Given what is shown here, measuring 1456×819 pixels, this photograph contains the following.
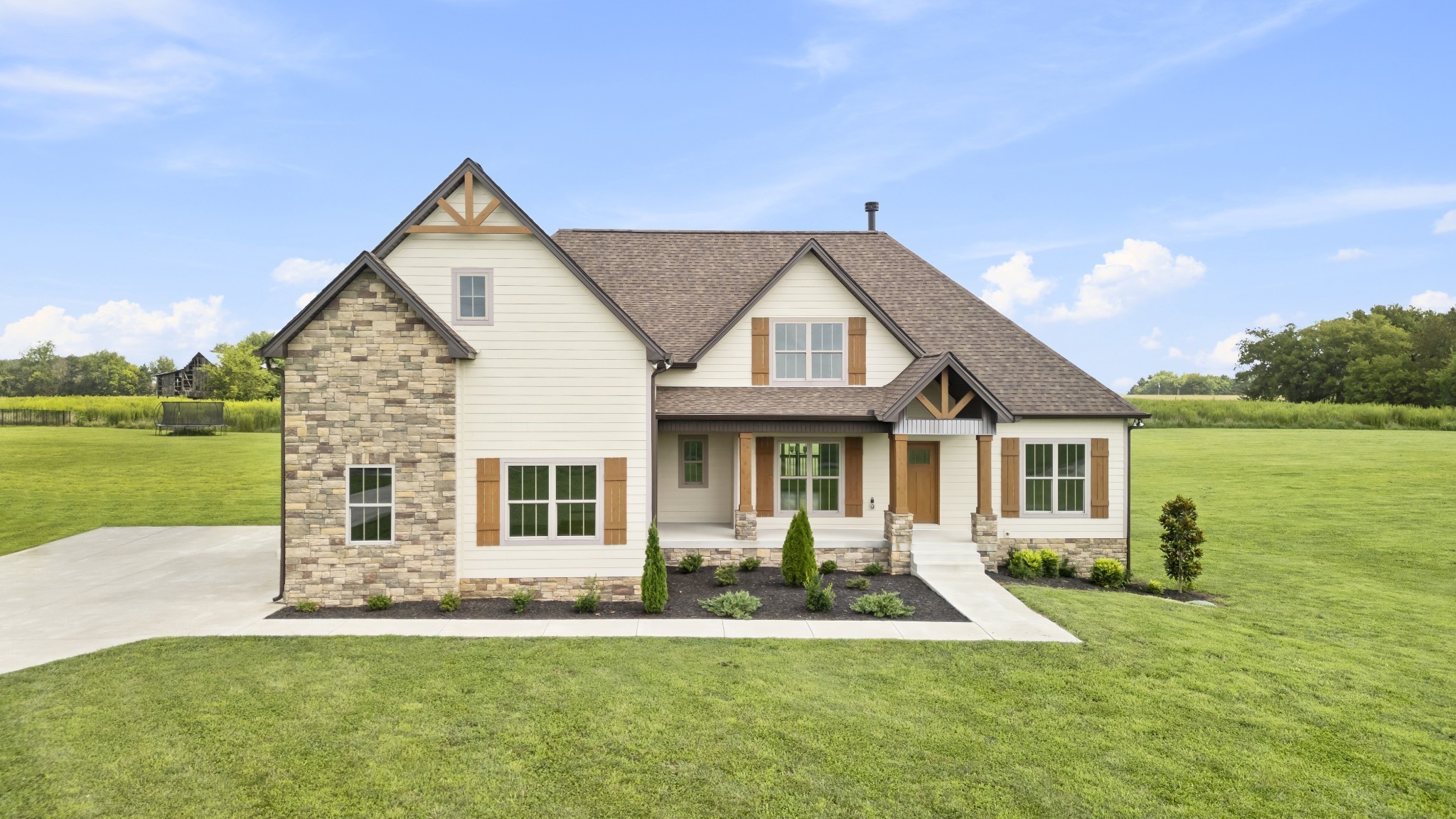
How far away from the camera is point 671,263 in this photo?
19859mm

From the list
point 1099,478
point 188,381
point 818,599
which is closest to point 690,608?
point 818,599

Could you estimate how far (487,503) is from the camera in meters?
13.1

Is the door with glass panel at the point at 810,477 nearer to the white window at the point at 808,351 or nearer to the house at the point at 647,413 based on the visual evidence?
the house at the point at 647,413

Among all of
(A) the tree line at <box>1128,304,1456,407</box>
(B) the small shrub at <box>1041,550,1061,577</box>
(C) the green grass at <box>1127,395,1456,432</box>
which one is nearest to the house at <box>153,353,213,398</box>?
(B) the small shrub at <box>1041,550,1061,577</box>

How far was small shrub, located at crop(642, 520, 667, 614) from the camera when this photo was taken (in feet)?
40.1

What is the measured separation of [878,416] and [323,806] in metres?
12.4

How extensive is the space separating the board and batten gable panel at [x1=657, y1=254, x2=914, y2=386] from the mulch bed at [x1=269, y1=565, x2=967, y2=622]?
205 inches

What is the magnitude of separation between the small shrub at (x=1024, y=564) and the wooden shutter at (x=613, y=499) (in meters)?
9.25

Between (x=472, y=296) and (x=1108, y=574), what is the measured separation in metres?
15.6

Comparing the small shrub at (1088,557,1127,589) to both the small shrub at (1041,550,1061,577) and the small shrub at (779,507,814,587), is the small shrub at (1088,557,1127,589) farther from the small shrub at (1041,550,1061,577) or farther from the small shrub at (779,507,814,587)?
the small shrub at (779,507,814,587)

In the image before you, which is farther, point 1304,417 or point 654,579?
point 1304,417

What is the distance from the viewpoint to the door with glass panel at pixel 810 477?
17.5 meters

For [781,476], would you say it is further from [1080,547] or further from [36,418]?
[36,418]

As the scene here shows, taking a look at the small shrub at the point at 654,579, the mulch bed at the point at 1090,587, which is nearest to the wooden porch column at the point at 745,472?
the small shrub at the point at 654,579
